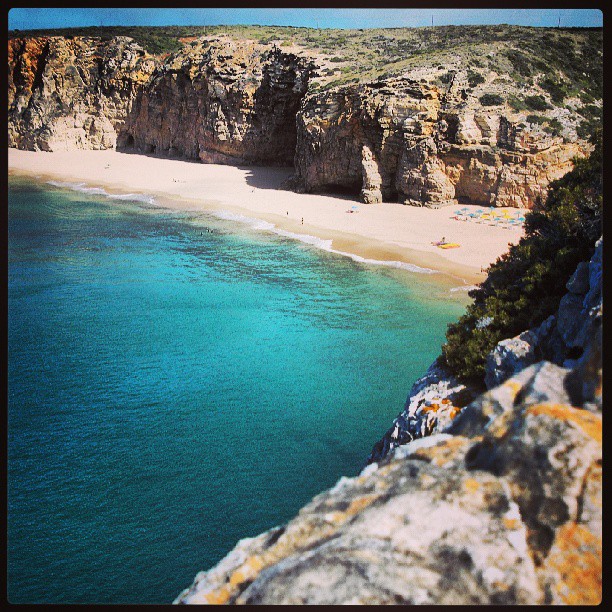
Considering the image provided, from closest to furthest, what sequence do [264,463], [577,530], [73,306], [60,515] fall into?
[577,530]
[60,515]
[264,463]
[73,306]

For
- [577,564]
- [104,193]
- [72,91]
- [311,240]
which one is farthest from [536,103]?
[72,91]

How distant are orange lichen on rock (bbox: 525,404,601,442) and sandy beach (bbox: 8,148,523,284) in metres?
16.1

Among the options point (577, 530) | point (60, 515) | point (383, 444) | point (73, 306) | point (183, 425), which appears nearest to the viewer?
point (577, 530)

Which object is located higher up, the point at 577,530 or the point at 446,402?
the point at 577,530

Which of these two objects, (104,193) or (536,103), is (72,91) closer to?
(104,193)

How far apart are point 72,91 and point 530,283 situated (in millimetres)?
74872

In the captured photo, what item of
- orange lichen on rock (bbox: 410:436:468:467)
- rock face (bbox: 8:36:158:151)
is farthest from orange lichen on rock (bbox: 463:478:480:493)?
rock face (bbox: 8:36:158:151)

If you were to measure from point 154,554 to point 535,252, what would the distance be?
9.12 meters

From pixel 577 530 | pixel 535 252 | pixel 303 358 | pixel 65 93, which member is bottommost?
pixel 303 358

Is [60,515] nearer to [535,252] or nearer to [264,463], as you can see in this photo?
[264,463]

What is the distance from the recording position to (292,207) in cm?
4684

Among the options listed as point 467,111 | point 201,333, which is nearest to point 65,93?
point 467,111

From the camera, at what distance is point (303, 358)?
20938mm

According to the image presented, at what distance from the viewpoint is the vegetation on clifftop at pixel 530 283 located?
9.95 meters
